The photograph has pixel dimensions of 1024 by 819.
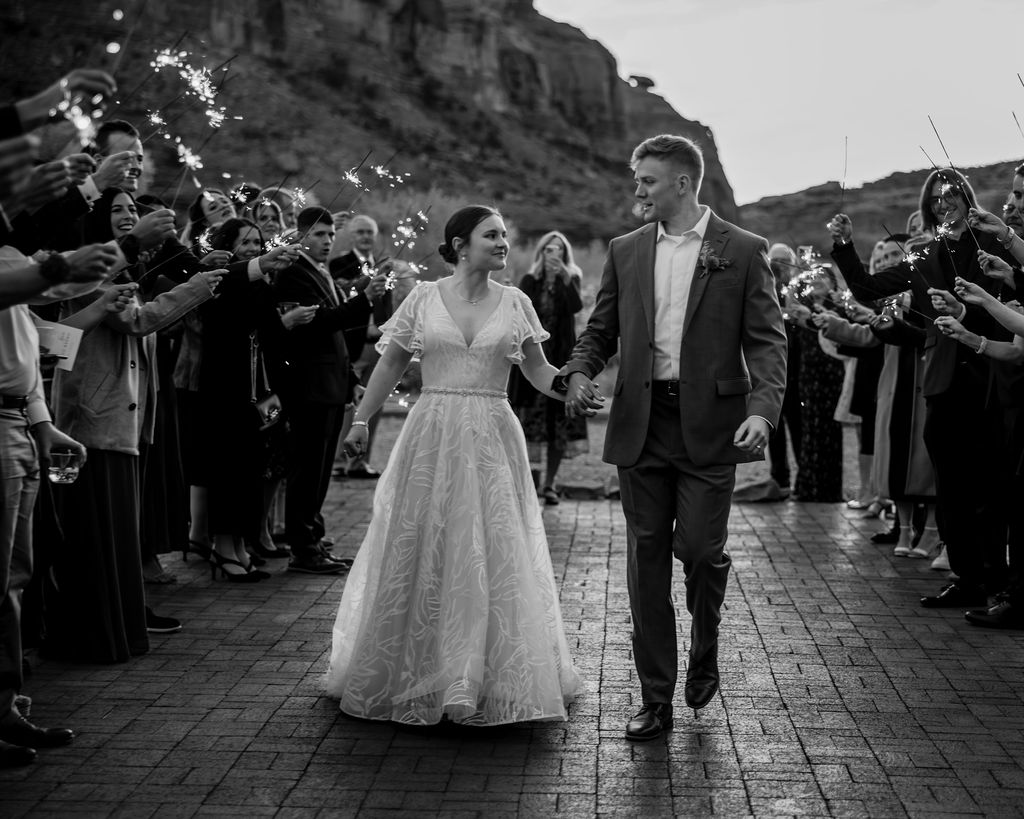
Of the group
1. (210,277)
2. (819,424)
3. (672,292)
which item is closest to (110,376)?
(210,277)

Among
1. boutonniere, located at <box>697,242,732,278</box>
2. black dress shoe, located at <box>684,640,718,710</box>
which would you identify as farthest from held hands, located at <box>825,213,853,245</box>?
black dress shoe, located at <box>684,640,718,710</box>

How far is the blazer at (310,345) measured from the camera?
9516 millimetres

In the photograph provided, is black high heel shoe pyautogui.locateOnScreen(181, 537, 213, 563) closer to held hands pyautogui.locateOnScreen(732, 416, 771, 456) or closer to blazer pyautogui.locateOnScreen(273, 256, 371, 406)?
blazer pyautogui.locateOnScreen(273, 256, 371, 406)

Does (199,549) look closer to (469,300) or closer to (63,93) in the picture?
(469,300)

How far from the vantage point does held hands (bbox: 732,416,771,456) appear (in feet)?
18.2

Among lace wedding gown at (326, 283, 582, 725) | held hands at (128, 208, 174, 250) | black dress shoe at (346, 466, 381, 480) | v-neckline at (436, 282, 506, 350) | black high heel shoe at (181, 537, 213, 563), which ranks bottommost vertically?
black dress shoe at (346, 466, 381, 480)

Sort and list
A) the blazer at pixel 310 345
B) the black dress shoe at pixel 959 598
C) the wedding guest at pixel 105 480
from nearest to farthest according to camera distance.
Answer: the wedding guest at pixel 105 480, the black dress shoe at pixel 959 598, the blazer at pixel 310 345

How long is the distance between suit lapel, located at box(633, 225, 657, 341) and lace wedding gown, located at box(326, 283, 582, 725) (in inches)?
29.8

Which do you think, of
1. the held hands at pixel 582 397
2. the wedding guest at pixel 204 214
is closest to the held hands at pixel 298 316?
the wedding guest at pixel 204 214

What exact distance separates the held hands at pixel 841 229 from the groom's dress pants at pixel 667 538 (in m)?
3.45

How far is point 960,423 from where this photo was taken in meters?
8.76

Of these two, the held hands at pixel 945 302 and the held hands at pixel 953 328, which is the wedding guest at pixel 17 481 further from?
the held hands at pixel 953 328

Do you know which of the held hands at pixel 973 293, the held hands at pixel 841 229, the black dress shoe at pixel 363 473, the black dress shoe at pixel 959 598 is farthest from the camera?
the black dress shoe at pixel 363 473

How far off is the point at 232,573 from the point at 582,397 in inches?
172
